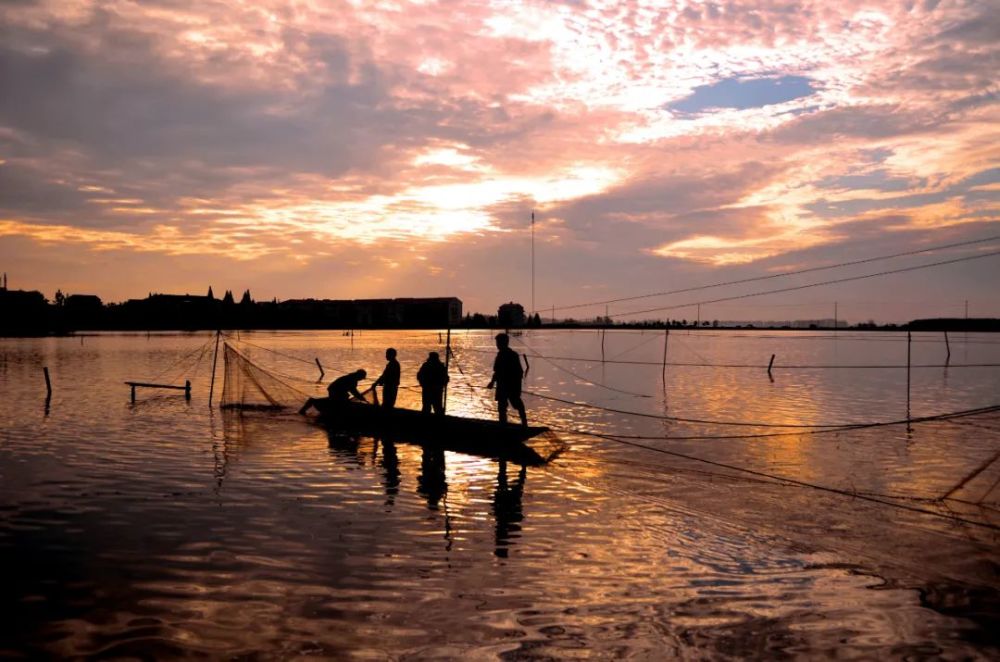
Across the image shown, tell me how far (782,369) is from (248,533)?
2084 inches

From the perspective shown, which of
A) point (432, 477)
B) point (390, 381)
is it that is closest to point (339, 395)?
point (390, 381)

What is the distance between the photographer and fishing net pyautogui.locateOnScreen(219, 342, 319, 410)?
2542 cm

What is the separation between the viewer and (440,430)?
18.4 metres

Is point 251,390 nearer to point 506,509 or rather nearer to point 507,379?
point 507,379

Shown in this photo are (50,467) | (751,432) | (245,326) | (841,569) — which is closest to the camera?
(841,569)

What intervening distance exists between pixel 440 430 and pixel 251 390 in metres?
11.3

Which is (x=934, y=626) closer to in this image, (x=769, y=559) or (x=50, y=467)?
(x=769, y=559)

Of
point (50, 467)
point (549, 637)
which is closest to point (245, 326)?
point (50, 467)

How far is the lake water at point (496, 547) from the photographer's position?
21.2 feet

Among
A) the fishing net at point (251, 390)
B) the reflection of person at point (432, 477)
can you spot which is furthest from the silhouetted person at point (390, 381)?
the fishing net at point (251, 390)

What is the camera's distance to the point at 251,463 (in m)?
15.3

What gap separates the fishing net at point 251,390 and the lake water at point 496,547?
5657mm

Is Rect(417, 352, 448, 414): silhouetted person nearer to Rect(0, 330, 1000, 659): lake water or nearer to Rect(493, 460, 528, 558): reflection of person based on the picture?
Rect(0, 330, 1000, 659): lake water

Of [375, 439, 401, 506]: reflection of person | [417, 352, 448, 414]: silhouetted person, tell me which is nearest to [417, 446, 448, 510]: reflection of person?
[375, 439, 401, 506]: reflection of person
